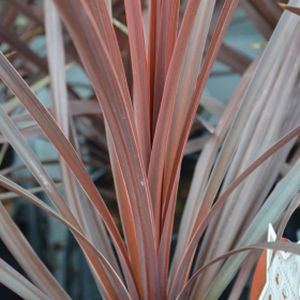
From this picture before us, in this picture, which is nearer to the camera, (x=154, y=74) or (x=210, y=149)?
(x=154, y=74)

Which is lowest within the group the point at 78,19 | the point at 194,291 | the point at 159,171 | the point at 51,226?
the point at 51,226

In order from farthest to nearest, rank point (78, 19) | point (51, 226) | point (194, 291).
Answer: point (51, 226), point (194, 291), point (78, 19)

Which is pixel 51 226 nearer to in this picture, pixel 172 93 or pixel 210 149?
pixel 210 149

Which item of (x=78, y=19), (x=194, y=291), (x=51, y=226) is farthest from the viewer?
(x=51, y=226)

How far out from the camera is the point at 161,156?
1.62 feet

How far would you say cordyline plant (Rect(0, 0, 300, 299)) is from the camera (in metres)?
0.45

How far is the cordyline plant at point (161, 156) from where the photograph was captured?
0.45 meters

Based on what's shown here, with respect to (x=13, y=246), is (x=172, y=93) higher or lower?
higher

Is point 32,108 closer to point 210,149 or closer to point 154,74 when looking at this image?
point 154,74

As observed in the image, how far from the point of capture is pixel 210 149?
26.1 inches

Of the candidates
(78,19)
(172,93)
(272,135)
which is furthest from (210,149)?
(78,19)

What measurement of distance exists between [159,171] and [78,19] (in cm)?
19

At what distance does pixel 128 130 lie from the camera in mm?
419

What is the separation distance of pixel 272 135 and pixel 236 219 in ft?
0.31
